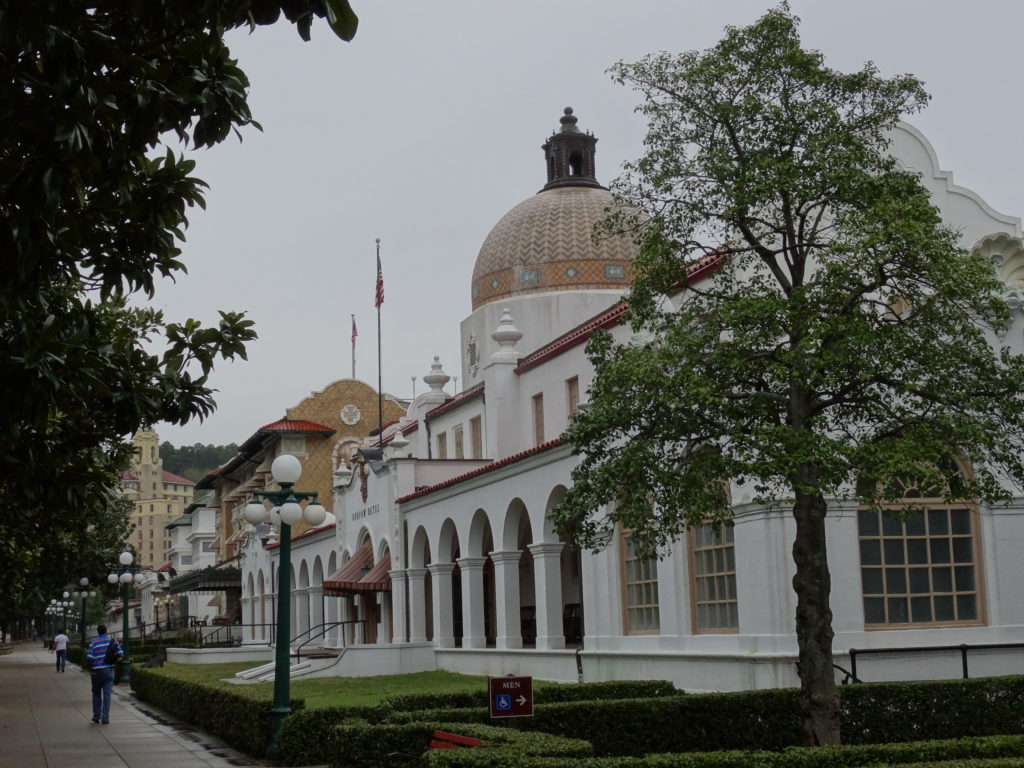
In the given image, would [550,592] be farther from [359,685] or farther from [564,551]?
[564,551]

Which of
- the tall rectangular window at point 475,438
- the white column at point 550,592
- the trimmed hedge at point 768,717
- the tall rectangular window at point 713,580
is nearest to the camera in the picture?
the trimmed hedge at point 768,717

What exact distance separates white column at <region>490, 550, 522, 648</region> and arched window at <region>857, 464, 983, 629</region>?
35.0 feet

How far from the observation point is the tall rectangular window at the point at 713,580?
70.6 ft

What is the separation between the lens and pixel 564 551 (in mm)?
33281

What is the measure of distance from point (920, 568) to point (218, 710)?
1132 cm

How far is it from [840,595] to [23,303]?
1498 cm

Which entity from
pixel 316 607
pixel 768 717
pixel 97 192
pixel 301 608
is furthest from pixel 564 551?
pixel 97 192

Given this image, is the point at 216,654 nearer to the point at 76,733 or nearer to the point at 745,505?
the point at 76,733

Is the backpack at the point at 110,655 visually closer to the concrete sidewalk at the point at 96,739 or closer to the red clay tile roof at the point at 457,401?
the concrete sidewalk at the point at 96,739

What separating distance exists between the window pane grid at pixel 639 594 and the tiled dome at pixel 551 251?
14361mm

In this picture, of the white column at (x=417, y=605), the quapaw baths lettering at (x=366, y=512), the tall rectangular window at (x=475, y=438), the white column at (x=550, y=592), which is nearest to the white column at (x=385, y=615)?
the quapaw baths lettering at (x=366, y=512)

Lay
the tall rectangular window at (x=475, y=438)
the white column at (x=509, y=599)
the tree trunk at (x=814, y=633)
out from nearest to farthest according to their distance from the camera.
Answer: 1. the tree trunk at (x=814, y=633)
2. the white column at (x=509, y=599)
3. the tall rectangular window at (x=475, y=438)

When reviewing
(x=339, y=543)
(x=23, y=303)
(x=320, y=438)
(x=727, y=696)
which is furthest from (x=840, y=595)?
(x=320, y=438)

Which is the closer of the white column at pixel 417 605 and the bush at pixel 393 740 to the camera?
the bush at pixel 393 740
